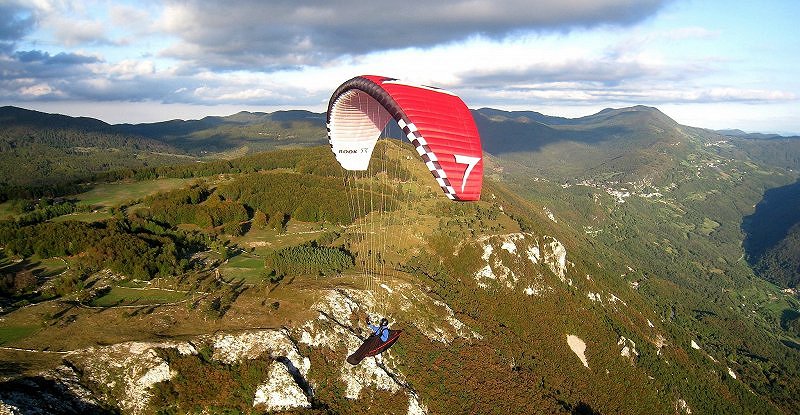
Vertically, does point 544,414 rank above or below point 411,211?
below

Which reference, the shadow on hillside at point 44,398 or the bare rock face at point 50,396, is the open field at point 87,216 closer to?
the bare rock face at point 50,396

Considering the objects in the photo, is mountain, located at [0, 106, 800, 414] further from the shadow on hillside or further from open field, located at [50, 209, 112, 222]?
open field, located at [50, 209, 112, 222]

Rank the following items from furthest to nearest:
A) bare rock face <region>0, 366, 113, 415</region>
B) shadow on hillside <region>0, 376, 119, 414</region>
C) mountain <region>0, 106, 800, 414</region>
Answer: mountain <region>0, 106, 800, 414</region>
shadow on hillside <region>0, 376, 119, 414</region>
bare rock face <region>0, 366, 113, 415</region>

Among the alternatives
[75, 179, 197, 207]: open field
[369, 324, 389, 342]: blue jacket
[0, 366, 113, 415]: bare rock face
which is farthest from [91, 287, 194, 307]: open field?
[75, 179, 197, 207]: open field

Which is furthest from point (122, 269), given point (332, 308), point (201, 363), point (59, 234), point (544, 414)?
point (544, 414)

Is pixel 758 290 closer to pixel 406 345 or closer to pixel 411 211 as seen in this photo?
pixel 411 211

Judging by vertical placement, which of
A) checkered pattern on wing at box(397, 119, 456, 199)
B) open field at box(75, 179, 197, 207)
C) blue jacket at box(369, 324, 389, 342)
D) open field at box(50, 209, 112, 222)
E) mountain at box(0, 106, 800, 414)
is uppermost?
checkered pattern on wing at box(397, 119, 456, 199)

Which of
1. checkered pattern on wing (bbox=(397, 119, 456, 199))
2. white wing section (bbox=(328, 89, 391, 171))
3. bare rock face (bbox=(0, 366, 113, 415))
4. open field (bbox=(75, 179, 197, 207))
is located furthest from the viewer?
open field (bbox=(75, 179, 197, 207))

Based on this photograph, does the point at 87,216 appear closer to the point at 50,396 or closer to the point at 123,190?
the point at 123,190

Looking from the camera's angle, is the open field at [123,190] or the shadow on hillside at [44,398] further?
the open field at [123,190]

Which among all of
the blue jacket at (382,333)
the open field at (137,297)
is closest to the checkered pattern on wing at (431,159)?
the blue jacket at (382,333)

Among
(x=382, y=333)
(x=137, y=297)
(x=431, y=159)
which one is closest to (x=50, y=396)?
(x=137, y=297)
